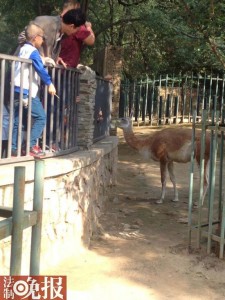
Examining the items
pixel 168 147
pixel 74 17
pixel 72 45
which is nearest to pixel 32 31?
pixel 74 17

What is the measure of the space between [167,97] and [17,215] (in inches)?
640

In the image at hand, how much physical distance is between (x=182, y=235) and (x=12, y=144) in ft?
8.76

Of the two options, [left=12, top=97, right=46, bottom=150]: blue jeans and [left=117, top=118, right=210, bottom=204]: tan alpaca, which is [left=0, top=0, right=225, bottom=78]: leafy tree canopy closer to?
[left=117, top=118, right=210, bottom=204]: tan alpaca

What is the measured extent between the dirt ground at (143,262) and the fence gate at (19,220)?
265cm

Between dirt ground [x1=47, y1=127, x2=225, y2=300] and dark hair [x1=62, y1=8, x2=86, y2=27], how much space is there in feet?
8.70

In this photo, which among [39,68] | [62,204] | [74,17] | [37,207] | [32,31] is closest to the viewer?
[37,207]

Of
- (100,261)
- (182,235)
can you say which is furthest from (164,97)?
(100,261)

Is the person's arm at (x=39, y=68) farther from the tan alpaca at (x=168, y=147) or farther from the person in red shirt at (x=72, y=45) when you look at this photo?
the tan alpaca at (x=168, y=147)

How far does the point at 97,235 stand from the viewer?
6270 mm

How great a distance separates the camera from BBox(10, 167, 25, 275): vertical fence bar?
170 centimetres

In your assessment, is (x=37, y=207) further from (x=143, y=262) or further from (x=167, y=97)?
(x=167, y=97)

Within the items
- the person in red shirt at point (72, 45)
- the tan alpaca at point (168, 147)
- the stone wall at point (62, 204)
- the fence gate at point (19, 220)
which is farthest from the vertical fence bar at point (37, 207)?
the tan alpaca at point (168, 147)

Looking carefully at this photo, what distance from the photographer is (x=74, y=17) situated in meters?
5.82
